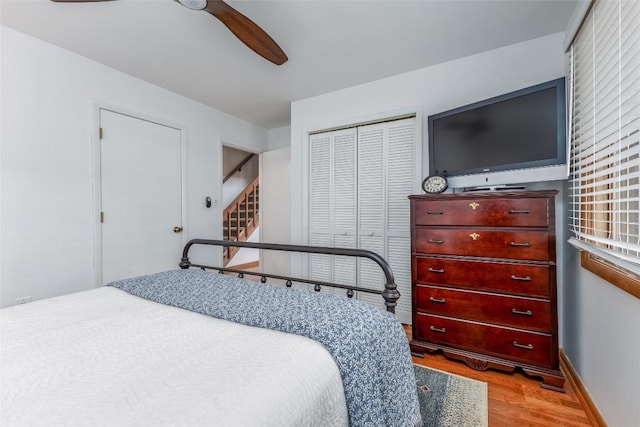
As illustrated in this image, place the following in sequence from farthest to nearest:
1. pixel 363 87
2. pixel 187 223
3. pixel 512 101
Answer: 1. pixel 187 223
2. pixel 363 87
3. pixel 512 101

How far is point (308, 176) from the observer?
130 inches

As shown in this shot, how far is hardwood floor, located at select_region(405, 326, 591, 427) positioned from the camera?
147 cm

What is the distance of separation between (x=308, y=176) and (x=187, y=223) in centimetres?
146

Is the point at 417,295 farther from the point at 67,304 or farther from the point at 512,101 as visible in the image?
the point at 67,304

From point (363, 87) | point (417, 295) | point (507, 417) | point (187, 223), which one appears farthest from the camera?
point (187, 223)

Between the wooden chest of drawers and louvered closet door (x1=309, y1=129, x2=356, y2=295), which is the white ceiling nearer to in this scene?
louvered closet door (x1=309, y1=129, x2=356, y2=295)

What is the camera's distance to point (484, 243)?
1891 millimetres

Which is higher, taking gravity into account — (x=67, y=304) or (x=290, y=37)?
(x=290, y=37)

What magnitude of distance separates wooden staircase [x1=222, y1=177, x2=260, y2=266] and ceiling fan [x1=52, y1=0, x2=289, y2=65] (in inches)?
153

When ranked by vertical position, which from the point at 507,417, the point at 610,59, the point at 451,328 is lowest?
the point at 507,417

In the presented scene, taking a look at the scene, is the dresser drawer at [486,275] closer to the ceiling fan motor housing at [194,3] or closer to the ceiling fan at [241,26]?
the ceiling fan at [241,26]

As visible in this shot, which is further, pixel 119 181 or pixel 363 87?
pixel 363 87

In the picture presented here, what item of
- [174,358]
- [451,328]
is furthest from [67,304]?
[451,328]

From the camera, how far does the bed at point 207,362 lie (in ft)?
2.03
